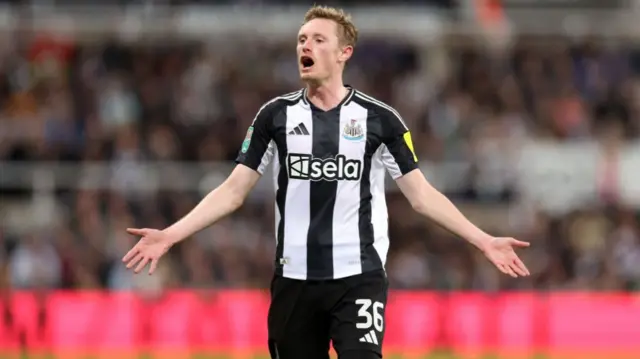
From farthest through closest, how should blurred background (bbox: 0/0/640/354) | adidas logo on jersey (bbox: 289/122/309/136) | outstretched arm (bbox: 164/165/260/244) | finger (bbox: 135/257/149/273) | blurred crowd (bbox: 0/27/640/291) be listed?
blurred background (bbox: 0/0/640/354) < blurred crowd (bbox: 0/27/640/291) < adidas logo on jersey (bbox: 289/122/309/136) < outstretched arm (bbox: 164/165/260/244) < finger (bbox: 135/257/149/273)

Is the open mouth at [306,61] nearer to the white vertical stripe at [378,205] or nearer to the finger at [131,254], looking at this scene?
the white vertical stripe at [378,205]

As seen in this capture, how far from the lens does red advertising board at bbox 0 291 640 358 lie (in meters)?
13.4

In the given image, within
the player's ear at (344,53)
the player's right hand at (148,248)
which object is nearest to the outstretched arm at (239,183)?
the player's right hand at (148,248)

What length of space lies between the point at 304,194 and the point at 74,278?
8.89 metres

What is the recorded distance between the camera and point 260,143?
7160 millimetres

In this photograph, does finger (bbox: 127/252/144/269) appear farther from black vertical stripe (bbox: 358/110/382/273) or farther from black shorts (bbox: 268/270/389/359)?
black vertical stripe (bbox: 358/110/382/273)

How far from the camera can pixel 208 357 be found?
43.0 ft

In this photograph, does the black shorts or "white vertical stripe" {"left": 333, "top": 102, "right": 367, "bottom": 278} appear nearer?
the black shorts

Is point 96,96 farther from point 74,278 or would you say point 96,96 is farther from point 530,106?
point 530,106

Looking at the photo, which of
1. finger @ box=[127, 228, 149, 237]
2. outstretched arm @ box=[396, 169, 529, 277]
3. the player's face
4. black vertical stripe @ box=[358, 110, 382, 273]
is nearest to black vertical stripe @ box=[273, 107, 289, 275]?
the player's face

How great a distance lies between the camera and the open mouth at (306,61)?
6988 millimetres

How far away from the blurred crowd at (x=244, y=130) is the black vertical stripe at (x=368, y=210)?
8273 mm

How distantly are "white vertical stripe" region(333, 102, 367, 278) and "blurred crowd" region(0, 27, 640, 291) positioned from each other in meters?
8.31

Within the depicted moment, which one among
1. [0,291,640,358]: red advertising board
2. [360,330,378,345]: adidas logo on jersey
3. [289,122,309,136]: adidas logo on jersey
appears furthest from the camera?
[0,291,640,358]: red advertising board
